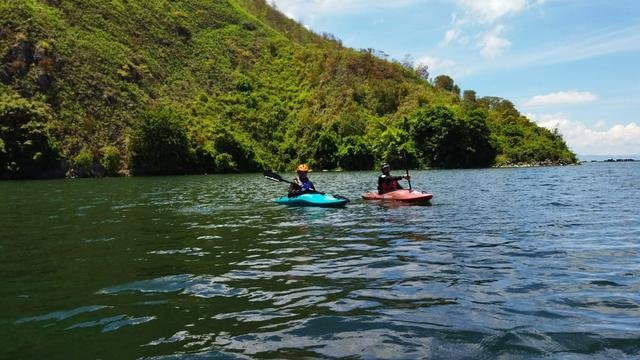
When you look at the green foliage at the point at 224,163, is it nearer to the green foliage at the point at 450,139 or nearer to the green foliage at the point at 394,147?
the green foliage at the point at 394,147

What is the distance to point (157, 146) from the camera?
73.3 metres

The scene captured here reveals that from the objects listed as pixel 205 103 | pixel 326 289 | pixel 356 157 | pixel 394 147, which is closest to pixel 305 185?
pixel 326 289

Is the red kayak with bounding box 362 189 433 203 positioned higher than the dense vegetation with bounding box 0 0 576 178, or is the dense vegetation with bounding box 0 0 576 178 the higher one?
the dense vegetation with bounding box 0 0 576 178

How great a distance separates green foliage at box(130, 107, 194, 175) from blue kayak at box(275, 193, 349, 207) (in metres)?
54.7

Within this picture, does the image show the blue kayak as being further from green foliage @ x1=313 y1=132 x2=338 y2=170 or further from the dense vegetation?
green foliage @ x1=313 y1=132 x2=338 y2=170

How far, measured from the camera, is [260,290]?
882cm

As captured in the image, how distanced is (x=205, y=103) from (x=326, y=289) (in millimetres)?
93238

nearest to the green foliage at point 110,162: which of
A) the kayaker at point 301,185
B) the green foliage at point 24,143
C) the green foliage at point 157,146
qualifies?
the green foliage at point 157,146

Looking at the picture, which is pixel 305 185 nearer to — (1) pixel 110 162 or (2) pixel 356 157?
(1) pixel 110 162

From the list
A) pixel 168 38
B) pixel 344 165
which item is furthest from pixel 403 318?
pixel 168 38

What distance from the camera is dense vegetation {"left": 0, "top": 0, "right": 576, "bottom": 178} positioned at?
74.0 m

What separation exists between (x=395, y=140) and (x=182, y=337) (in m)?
83.2

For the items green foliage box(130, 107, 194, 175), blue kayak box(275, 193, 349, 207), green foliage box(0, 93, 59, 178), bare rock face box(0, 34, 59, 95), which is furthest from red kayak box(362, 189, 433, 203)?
bare rock face box(0, 34, 59, 95)

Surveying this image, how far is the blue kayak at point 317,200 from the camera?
2167 centimetres
